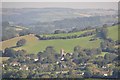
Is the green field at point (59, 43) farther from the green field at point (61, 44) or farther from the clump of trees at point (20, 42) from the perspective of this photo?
the clump of trees at point (20, 42)

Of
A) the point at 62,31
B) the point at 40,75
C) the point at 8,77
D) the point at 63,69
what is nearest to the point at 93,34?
the point at 62,31

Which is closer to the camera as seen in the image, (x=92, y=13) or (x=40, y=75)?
(x=40, y=75)

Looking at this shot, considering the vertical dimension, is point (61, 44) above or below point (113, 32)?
below

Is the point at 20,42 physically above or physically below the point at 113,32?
below

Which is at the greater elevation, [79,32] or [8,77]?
[79,32]

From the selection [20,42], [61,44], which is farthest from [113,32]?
[20,42]

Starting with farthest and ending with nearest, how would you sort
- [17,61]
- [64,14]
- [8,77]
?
[64,14] < [17,61] < [8,77]

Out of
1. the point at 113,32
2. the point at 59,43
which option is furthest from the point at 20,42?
the point at 113,32

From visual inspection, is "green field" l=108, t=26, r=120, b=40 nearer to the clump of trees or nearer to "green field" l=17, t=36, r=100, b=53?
"green field" l=17, t=36, r=100, b=53

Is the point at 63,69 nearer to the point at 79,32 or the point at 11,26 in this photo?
the point at 79,32

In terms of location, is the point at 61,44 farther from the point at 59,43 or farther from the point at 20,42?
the point at 20,42

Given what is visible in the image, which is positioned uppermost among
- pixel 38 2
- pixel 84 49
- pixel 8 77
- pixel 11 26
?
pixel 38 2
